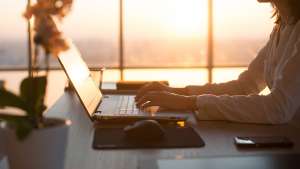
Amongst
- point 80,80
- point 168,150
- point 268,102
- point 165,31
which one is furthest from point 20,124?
point 165,31

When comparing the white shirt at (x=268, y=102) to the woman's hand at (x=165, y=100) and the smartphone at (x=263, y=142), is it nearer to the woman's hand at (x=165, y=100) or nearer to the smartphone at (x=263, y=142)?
the woman's hand at (x=165, y=100)

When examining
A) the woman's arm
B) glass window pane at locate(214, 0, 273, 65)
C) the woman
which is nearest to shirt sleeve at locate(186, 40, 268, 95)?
the woman's arm

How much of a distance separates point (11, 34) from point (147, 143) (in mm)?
8409

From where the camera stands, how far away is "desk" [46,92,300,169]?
1.09m

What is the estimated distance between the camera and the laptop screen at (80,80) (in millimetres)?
1474

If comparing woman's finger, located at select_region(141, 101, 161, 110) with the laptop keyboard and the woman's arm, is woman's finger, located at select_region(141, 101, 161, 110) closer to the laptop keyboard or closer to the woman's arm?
the laptop keyboard

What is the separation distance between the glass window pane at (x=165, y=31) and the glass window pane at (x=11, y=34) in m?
1.51

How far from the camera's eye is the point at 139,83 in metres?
2.35

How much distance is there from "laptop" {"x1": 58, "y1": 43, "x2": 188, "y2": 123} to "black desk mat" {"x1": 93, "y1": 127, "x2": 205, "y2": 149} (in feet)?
0.40

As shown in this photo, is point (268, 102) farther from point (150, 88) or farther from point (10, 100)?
point (10, 100)

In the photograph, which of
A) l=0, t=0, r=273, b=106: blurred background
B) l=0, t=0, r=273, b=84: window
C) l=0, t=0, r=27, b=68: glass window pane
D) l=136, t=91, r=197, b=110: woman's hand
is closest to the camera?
l=136, t=91, r=197, b=110: woman's hand

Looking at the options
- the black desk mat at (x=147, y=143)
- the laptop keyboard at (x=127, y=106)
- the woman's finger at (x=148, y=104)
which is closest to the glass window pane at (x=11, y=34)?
the laptop keyboard at (x=127, y=106)

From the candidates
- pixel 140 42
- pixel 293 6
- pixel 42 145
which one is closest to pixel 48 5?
pixel 42 145

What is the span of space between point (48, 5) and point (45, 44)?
0.24ft
